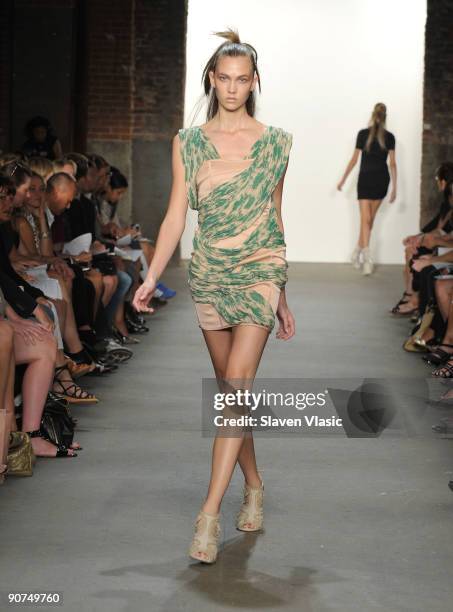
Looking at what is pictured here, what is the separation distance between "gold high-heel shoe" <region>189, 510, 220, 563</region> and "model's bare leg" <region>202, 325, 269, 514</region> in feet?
0.08

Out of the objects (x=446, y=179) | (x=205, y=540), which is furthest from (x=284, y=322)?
(x=446, y=179)

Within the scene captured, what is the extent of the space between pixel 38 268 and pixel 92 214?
197 centimetres

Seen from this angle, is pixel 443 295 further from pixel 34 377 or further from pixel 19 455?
pixel 19 455

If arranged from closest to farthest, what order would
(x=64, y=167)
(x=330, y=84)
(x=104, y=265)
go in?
(x=64, y=167) → (x=104, y=265) → (x=330, y=84)

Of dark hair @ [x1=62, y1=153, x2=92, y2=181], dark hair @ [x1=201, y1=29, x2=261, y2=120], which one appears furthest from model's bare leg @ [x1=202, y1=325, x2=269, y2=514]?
dark hair @ [x1=62, y1=153, x2=92, y2=181]

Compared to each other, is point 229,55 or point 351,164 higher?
point 229,55

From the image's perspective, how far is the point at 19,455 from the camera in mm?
4883

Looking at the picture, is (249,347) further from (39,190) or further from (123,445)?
(39,190)

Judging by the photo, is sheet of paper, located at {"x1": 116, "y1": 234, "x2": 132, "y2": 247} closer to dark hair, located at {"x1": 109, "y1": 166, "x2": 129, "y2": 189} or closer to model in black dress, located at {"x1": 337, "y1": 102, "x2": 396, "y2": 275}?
dark hair, located at {"x1": 109, "y1": 166, "x2": 129, "y2": 189}

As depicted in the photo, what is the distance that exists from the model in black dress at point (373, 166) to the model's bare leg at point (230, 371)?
34.4ft

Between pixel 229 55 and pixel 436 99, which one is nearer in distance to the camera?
pixel 229 55

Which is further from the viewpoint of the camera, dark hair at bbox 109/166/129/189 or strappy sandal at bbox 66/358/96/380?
dark hair at bbox 109/166/129/189

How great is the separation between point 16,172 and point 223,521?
9.16 ft

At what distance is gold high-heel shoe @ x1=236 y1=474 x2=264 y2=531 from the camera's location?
4.21 metres
